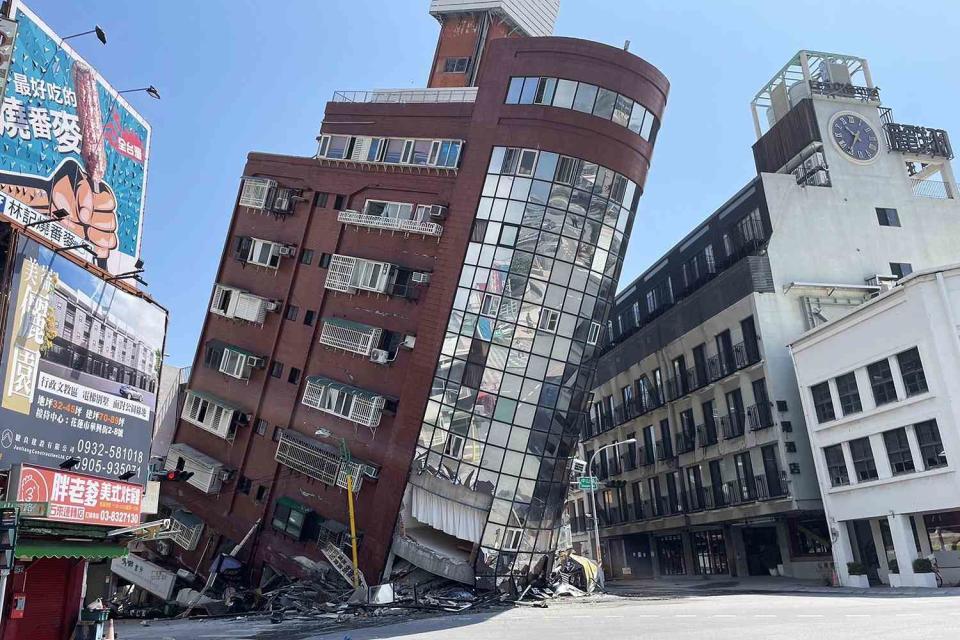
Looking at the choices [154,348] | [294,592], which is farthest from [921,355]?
[154,348]

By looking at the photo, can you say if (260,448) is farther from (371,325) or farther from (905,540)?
(905,540)

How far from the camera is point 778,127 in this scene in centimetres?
5244

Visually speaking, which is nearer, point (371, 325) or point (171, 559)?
point (371, 325)

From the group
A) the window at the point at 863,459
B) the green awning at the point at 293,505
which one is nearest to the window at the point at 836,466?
the window at the point at 863,459

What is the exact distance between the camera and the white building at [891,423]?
Result: 3209 centimetres

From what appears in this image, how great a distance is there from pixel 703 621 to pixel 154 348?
22.1m

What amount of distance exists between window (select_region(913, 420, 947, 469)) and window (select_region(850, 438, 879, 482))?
3.01 m

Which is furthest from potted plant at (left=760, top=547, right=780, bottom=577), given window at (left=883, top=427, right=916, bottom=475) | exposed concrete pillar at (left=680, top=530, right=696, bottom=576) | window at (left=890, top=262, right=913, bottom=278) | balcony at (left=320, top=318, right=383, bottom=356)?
balcony at (left=320, top=318, right=383, bottom=356)

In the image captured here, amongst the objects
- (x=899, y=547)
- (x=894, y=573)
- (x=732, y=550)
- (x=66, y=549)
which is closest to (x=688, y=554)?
(x=732, y=550)

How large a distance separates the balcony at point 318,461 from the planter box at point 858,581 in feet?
81.4

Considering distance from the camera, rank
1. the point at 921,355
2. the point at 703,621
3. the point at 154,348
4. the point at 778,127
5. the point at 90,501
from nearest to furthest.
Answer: the point at 703,621 < the point at 90,501 < the point at 154,348 < the point at 921,355 < the point at 778,127

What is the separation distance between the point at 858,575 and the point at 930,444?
786cm

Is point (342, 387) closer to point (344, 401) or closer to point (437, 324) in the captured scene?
point (344, 401)

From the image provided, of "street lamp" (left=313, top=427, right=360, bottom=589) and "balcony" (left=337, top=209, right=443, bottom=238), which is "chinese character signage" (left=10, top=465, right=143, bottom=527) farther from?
"balcony" (left=337, top=209, right=443, bottom=238)
